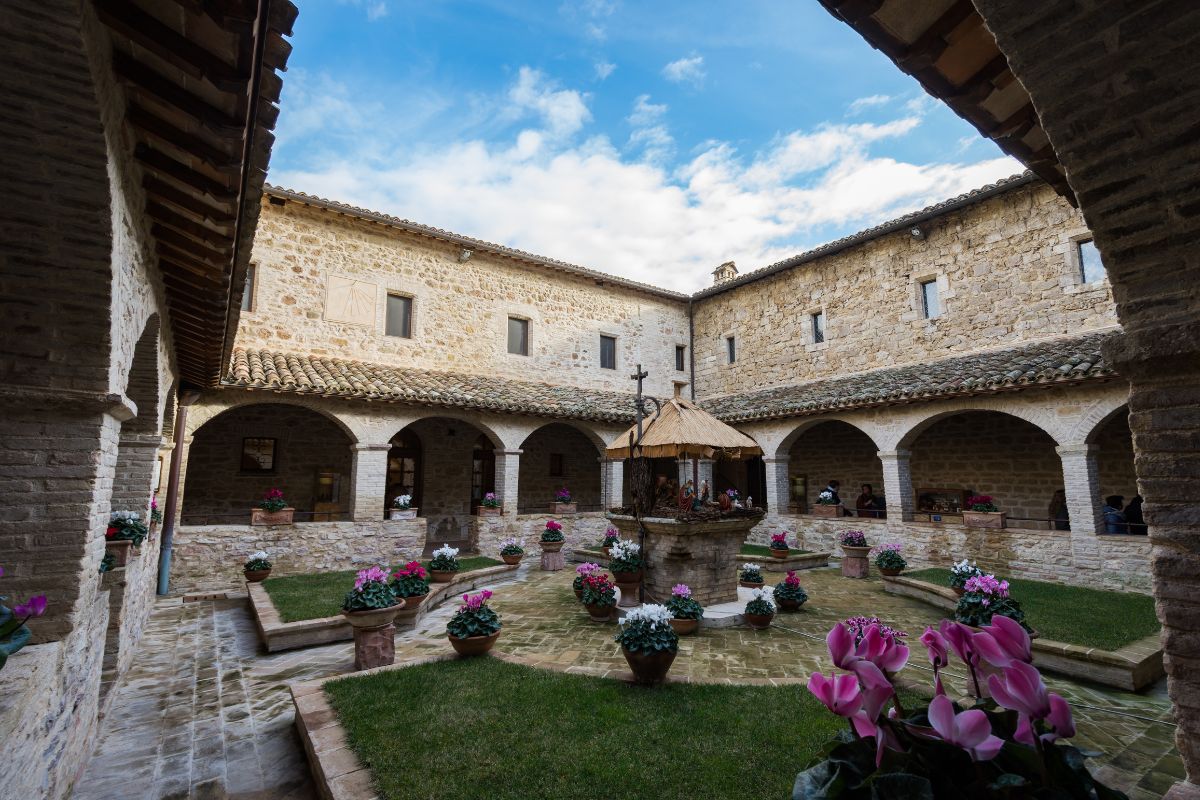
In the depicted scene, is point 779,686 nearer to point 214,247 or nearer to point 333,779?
point 333,779

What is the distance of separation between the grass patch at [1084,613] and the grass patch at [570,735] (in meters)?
3.81

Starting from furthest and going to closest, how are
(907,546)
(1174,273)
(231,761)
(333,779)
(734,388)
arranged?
(734,388), (907,546), (231,761), (333,779), (1174,273)

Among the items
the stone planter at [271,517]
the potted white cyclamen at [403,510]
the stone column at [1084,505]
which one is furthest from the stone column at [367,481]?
the stone column at [1084,505]

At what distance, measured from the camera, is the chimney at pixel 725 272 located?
19.7 m

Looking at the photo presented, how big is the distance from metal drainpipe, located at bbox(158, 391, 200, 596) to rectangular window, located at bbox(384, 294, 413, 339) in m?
4.88

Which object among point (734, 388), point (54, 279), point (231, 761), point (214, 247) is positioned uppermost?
point (734, 388)

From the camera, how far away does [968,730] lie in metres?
1.16

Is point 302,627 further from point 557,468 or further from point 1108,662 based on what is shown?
point 557,468

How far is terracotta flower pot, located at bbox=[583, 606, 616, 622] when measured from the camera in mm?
7555

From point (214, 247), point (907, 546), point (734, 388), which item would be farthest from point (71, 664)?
point (734, 388)

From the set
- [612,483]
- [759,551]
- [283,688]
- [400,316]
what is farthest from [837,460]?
[283,688]

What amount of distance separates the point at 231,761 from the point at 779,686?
4.36m

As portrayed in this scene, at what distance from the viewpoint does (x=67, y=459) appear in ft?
11.4

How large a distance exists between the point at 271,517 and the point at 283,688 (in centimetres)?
658
